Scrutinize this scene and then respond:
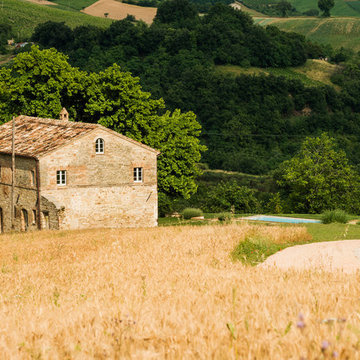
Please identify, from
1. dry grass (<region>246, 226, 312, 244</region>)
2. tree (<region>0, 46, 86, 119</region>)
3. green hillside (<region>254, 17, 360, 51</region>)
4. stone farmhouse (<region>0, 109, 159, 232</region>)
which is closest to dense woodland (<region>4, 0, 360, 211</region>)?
green hillside (<region>254, 17, 360, 51</region>)

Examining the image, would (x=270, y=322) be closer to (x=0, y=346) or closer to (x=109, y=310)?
(x=109, y=310)

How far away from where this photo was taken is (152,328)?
5.29 metres

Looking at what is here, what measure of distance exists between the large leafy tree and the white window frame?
4918 mm

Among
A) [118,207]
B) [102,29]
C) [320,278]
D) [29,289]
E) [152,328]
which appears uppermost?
[102,29]

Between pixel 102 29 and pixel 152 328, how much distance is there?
498ft

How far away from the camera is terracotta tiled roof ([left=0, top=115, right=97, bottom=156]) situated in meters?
39.7

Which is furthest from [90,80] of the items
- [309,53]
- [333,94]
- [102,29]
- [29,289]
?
[309,53]

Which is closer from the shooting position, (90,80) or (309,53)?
(90,80)

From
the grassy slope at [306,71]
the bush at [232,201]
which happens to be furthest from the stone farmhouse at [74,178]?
the grassy slope at [306,71]

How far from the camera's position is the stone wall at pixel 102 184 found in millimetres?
39125

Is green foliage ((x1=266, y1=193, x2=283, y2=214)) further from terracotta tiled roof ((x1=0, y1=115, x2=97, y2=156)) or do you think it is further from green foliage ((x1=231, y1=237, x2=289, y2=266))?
green foliage ((x1=231, y1=237, x2=289, y2=266))

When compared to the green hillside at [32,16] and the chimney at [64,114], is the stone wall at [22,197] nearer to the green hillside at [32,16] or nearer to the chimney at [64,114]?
the chimney at [64,114]

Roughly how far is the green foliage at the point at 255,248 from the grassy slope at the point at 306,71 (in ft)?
393

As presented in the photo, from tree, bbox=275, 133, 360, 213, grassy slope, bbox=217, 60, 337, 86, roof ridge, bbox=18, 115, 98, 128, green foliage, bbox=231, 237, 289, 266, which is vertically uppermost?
grassy slope, bbox=217, 60, 337, 86
